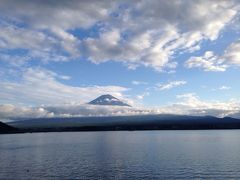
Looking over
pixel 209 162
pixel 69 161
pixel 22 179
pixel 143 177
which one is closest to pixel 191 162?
pixel 209 162

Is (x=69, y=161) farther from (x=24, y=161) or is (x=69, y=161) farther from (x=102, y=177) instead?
(x=102, y=177)

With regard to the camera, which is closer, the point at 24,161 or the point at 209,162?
the point at 209,162

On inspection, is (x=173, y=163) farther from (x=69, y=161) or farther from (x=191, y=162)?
(x=69, y=161)

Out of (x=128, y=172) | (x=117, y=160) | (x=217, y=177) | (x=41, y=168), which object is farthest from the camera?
(x=117, y=160)

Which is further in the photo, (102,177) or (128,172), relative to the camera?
(128,172)

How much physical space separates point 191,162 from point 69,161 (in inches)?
1231

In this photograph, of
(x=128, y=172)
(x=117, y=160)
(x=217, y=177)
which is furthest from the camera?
(x=117, y=160)

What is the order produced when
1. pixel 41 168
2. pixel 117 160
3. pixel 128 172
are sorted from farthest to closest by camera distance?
pixel 117 160 < pixel 41 168 < pixel 128 172

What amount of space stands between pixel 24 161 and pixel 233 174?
179 feet

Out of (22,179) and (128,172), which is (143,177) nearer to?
(128,172)

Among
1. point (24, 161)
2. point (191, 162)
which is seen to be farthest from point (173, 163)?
point (24, 161)

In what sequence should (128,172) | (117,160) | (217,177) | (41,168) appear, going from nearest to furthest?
(217,177), (128,172), (41,168), (117,160)

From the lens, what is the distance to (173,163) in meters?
80.7

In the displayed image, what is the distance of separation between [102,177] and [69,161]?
88.1 feet
